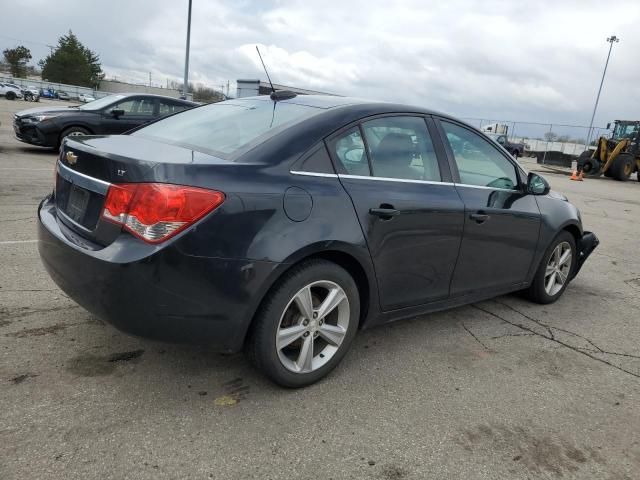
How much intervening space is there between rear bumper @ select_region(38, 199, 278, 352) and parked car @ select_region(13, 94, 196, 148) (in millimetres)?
8929

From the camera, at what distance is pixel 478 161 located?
387 cm

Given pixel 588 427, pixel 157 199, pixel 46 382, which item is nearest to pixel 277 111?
pixel 157 199

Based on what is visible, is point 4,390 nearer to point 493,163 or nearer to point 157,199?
point 157,199

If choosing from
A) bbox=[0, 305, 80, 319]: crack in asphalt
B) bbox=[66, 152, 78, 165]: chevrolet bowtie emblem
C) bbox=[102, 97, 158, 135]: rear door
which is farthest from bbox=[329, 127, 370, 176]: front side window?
bbox=[102, 97, 158, 135]: rear door

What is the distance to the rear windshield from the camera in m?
2.95

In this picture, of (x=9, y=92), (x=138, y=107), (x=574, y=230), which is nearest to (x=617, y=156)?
(x=138, y=107)

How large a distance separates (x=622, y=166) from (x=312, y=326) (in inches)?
949

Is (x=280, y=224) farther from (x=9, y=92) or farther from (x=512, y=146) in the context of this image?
(x=9, y=92)

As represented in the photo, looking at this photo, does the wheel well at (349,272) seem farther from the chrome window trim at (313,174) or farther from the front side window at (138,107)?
the front side window at (138,107)

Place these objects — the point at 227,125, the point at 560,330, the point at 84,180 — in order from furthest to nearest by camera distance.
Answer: the point at 560,330 → the point at 227,125 → the point at 84,180

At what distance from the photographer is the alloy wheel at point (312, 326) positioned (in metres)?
2.79

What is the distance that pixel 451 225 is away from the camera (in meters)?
3.46

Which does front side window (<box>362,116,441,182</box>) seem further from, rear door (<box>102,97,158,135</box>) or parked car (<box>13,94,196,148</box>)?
rear door (<box>102,97,158,135</box>)

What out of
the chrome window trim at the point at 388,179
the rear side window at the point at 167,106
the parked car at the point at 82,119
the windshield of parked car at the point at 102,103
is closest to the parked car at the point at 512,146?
the rear side window at the point at 167,106
